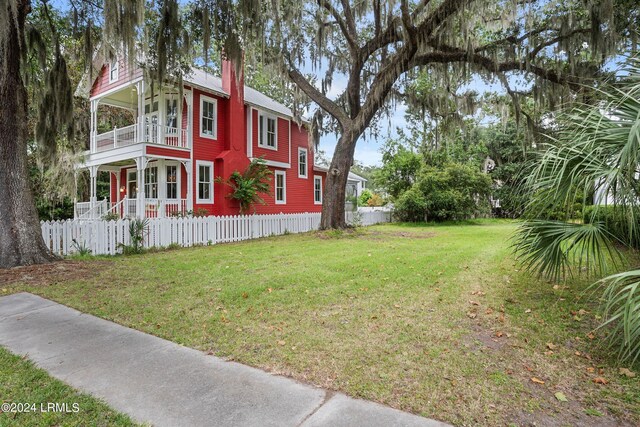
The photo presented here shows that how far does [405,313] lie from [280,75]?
10061 millimetres

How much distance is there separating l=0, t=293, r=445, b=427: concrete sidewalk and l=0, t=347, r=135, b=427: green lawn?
8 centimetres

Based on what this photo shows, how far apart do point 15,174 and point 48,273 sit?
229cm

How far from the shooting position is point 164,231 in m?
9.98

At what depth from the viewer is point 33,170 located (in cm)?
1764

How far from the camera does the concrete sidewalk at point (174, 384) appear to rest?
85.8 inches

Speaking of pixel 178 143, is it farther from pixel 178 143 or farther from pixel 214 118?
pixel 214 118

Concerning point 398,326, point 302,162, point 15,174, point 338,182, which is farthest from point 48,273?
point 302,162

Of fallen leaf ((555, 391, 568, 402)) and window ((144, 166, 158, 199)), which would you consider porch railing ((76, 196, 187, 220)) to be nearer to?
window ((144, 166, 158, 199))

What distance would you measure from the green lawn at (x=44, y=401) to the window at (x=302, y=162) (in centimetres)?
1636

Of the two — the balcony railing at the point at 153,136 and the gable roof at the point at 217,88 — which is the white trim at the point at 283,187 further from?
the balcony railing at the point at 153,136

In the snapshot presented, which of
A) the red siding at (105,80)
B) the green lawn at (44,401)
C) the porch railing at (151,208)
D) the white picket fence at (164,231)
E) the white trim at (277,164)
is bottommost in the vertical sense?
the green lawn at (44,401)

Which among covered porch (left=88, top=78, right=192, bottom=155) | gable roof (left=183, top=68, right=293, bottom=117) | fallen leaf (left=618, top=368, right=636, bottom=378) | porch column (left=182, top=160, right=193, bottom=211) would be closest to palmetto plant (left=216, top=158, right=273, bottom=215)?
porch column (left=182, top=160, right=193, bottom=211)

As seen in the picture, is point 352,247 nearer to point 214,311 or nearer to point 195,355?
point 214,311

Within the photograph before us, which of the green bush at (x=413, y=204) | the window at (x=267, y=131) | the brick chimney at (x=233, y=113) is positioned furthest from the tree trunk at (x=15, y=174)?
the green bush at (x=413, y=204)
